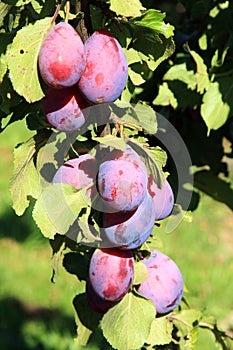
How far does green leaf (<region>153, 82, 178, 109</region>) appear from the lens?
1277 millimetres

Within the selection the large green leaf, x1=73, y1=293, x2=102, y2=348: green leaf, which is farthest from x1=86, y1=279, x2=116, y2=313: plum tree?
the large green leaf

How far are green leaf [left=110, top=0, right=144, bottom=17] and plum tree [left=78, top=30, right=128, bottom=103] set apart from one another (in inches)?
1.3

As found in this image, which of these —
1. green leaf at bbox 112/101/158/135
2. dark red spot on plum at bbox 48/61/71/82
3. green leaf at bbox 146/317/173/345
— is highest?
dark red spot on plum at bbox 48/61/71/82

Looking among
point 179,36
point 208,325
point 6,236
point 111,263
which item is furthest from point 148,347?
point 6,236

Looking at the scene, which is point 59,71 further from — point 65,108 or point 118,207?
point 118,207

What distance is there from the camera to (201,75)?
1279 mm

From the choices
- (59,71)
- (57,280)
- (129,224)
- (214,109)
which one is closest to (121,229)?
(129,224)

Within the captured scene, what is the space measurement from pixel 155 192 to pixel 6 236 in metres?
2.87

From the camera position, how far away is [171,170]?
52.4 inches

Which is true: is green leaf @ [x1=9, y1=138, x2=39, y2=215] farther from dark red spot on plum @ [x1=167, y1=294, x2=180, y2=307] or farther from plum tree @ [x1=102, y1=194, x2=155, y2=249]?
dark red spot on plum @ [x1=167, y1=294, x2=180, y2=307]

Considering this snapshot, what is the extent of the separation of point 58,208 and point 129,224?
0.31 feet

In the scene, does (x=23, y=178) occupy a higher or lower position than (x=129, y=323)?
higher

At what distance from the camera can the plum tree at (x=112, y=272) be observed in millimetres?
908

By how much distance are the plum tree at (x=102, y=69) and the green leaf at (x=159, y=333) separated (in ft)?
1.37
